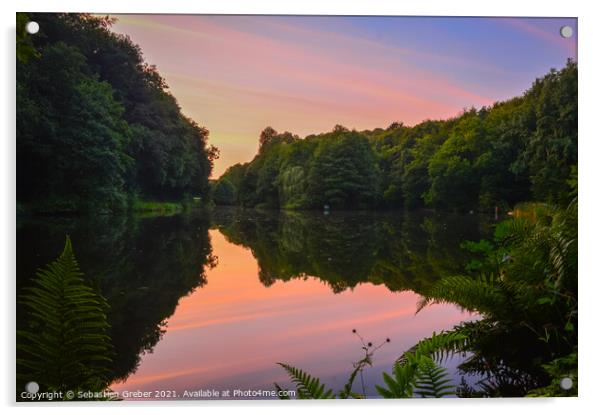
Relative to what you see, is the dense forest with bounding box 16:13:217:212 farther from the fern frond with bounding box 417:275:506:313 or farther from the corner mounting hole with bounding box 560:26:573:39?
the corner mounting hole with bounding box 560:26:573:39

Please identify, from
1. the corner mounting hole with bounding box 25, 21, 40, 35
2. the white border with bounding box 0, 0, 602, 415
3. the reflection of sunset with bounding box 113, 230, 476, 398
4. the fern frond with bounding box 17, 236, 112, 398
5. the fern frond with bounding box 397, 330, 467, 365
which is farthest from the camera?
the corner mounting hole with bounding box 25, 21, 40, 35

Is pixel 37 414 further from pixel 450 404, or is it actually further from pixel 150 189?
pixel 450 404

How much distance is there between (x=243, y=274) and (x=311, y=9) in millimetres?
2062

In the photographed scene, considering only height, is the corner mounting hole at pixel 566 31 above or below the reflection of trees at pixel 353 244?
above

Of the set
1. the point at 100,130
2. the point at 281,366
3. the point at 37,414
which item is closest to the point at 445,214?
the point at 281,366

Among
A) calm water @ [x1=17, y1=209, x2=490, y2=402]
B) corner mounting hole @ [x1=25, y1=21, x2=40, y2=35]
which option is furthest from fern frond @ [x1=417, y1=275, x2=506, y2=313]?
corner mounting hole @ [x1=25, y1=21, x2=40, y2=35]

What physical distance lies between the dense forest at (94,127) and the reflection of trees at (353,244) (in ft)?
2.21

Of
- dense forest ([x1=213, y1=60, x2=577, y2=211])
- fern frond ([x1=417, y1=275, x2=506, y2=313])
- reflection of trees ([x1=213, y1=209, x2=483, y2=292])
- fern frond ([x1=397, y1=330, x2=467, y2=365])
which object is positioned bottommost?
fern frond ([x1=397, y1=330, x2=467, y2=365])

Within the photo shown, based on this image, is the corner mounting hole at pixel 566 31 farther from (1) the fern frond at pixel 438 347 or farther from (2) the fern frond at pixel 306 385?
(2) the fern frond at pixel 306 385

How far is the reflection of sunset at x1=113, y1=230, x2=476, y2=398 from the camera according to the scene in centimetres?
372

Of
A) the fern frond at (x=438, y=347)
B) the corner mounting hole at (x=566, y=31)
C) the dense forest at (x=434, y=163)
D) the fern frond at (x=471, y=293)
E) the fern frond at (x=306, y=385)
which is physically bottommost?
the fern frond at (x=306, y=385)

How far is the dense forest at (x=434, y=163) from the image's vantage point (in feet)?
13.6

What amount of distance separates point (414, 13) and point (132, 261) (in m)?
2.90

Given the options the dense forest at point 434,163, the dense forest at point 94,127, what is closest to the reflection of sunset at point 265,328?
the dense forest at point 434,163
